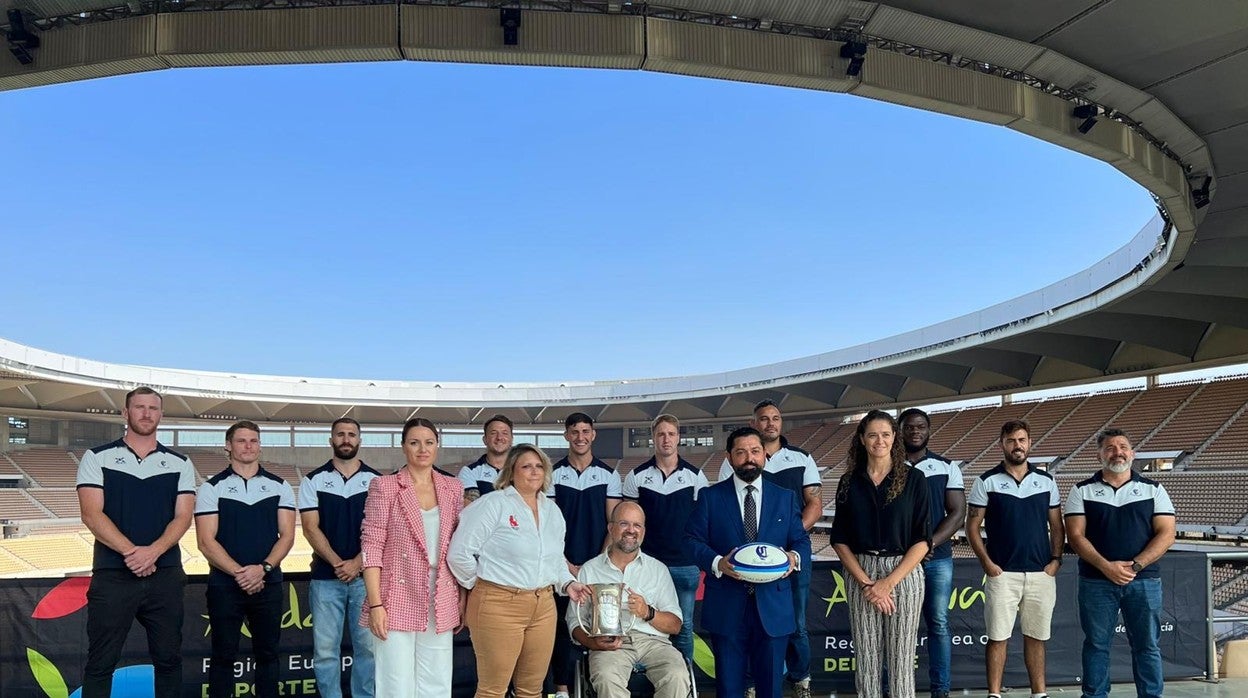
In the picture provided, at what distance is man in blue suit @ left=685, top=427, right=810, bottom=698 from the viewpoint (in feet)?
15.0

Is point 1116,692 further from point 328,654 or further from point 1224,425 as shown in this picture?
point 1224,425

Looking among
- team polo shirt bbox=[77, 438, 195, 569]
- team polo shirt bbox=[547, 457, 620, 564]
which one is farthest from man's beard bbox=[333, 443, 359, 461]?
team polo shirt bbox=[547, 457, 620, 564]

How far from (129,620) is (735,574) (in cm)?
352

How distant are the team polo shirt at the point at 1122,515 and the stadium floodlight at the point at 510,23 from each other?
16.2 feet

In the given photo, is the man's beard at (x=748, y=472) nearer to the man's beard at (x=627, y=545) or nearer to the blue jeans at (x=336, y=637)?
the man's beard at (x=627, y=545)

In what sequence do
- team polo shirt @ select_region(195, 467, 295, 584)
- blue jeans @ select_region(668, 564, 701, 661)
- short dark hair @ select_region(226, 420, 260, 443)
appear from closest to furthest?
team polo shirt @ select_region(195, 467, 295, 584) → short dark hair @ select_region(226, 420, 260, 443) → blue jeans @ select_region(668, 564, 701, 661)

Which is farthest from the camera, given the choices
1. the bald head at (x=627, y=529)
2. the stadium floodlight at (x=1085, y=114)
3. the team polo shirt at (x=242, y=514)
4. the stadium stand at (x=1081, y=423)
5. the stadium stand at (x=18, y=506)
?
the stadium stand at (x=18, y=506)

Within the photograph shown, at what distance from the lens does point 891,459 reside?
4766 mm

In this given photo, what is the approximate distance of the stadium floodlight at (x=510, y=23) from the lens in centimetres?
546

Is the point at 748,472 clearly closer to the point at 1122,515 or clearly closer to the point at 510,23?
the point at 1122,515

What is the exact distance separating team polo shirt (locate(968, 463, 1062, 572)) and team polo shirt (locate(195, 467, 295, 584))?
15.4 ft

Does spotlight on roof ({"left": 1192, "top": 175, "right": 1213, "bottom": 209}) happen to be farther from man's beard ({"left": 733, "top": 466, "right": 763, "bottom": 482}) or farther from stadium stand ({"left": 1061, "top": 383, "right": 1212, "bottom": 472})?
stadium stand ({"left": 1061, "top": 383, "right": 1212, "bottom": 472})

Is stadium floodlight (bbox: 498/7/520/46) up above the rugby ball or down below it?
above

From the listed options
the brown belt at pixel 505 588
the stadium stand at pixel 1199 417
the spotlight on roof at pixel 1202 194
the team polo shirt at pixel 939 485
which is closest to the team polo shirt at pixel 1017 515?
the team polo shirt at pixel 939 485
